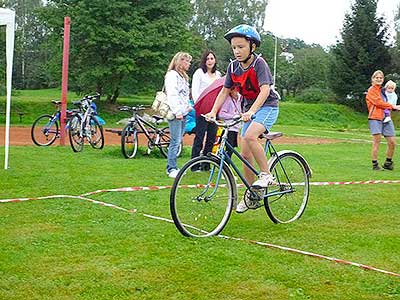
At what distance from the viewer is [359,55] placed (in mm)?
46875

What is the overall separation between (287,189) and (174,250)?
1.76 metres

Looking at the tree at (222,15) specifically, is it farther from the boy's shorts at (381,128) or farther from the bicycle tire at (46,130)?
the boy's shorts at (381,128)

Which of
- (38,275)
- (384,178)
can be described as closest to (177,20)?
(384,178)

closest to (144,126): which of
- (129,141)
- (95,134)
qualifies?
(129,141)

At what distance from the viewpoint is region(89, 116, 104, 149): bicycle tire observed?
46.6 feet

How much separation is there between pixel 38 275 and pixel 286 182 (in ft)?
9.38

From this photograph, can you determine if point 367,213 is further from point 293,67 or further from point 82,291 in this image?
point 293,67

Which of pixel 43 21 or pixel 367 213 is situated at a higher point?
pixel 43 21

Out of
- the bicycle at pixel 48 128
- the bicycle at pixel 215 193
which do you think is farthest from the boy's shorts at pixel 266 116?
the bicycle at pixel 48 128

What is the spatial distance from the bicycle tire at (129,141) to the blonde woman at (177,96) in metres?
2.65

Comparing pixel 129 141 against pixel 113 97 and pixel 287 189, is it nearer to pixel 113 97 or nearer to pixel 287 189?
pixel 287 189

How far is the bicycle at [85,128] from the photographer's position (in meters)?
13.9

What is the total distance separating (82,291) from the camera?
162 inches

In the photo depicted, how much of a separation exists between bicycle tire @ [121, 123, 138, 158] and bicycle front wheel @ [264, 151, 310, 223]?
6.07 metres
